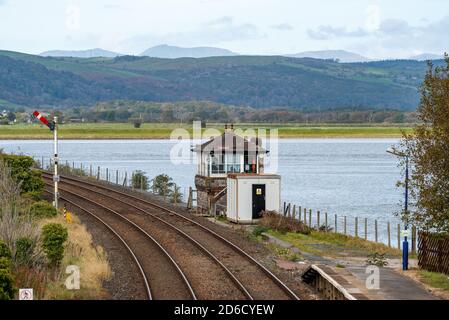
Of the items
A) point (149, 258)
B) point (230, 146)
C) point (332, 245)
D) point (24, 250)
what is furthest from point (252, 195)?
point (24, 250)

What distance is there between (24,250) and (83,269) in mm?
2007

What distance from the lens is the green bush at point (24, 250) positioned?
89.9 feet

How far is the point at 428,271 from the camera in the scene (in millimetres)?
29922

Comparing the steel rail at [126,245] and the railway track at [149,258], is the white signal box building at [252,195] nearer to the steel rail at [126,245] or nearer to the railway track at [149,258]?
the railway track at [149,258]

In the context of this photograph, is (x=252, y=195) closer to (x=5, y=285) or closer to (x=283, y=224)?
(x=283, y=224)

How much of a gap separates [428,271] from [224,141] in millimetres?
23847

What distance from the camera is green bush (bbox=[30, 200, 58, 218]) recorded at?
131 ft

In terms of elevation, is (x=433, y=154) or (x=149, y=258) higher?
(x=433, y=154)

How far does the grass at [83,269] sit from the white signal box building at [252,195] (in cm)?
1043

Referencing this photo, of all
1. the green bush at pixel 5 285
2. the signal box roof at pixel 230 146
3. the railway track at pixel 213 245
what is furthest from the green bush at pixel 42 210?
the green bush at pixel 5 285

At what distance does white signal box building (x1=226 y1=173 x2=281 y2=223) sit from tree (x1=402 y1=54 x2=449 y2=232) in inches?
661

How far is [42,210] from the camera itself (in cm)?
4081

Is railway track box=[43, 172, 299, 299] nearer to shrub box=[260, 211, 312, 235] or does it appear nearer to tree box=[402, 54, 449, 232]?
shrub box=[260, 211, 312, 235]
